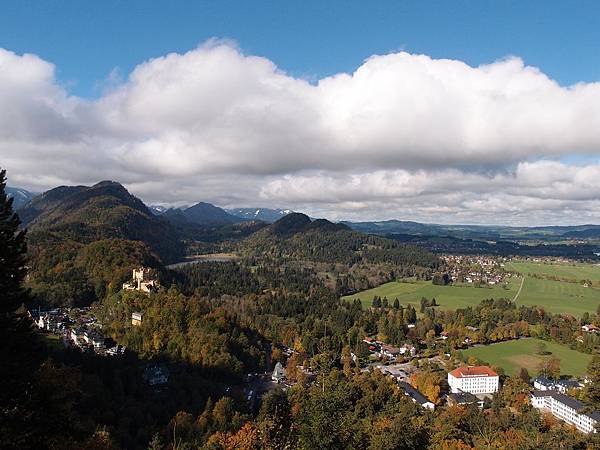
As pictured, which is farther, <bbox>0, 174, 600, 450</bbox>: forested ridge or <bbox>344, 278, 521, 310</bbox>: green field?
<bbox>344, 278, 521, 310</bbox>: green field

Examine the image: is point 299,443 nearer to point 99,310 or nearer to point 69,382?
point 69,382

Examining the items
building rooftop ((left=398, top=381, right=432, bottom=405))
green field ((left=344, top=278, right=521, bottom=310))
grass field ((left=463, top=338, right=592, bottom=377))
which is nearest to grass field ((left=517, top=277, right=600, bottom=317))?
green field ((left=344, top=278, right=521, bottom=310))

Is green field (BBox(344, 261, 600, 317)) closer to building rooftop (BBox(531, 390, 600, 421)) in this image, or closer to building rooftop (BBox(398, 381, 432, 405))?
building rooftop (BBox(531, 390, 600, 421))

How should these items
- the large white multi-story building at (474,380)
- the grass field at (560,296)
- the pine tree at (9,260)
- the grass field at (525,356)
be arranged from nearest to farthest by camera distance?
the pine tree at (9,260)
the large white multi-story building at (474,380)
the grass field at (525,356)
the grass field at (560,296)

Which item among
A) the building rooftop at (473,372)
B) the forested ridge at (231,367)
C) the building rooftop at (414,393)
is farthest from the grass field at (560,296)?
the building rooftop at (414,393)

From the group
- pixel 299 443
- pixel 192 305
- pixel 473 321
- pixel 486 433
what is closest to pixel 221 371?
pixel 192 305

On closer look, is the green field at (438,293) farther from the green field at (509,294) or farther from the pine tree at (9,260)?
the pine tree at (9,260)
